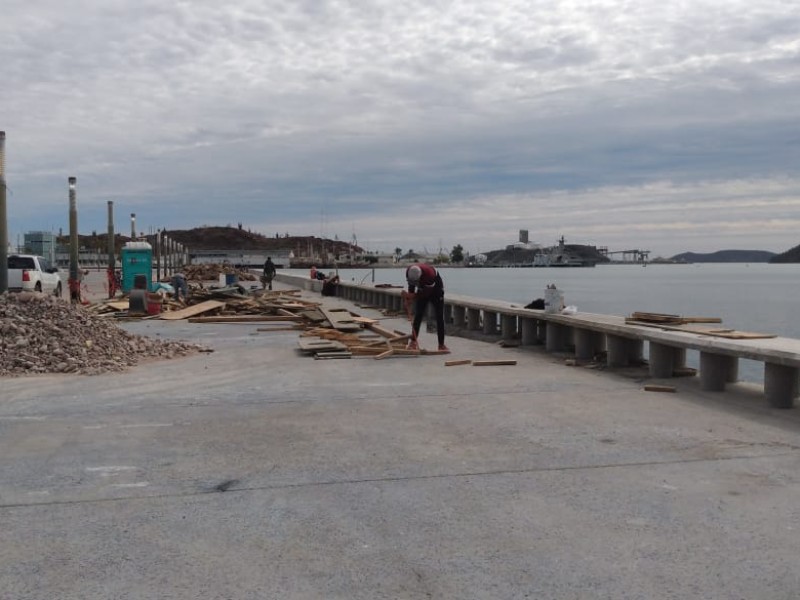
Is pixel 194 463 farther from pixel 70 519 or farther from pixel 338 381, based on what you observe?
pixel 338 381

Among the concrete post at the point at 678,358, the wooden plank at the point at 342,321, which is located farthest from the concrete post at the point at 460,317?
the concrete post at the point at 678,358

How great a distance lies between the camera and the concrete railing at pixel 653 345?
8938 millimetres

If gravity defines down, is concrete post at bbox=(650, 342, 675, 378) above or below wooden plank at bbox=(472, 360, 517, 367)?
above

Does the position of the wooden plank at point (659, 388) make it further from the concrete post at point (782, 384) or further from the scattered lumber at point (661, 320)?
the scattered lumber at point (661, 320)

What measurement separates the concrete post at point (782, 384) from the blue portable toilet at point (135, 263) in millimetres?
24946

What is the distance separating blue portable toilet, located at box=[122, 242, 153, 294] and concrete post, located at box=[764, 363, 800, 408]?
24946 millimetres

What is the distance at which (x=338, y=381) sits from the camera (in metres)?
11.0

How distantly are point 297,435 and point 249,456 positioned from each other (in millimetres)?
886

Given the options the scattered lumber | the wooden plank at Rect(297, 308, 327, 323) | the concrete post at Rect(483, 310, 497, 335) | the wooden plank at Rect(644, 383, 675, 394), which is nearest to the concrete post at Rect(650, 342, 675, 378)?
the wooden plank at Rect(644, 383, 675, 394)

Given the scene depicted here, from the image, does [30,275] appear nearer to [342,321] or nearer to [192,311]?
[192,311]

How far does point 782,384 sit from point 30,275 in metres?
23.8

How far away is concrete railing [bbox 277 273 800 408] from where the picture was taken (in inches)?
352

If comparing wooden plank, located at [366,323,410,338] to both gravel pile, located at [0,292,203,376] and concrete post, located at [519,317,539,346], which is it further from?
gravel pile, located at [0,292,203,376]

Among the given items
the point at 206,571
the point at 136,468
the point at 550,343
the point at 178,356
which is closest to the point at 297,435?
the point at 136,468
